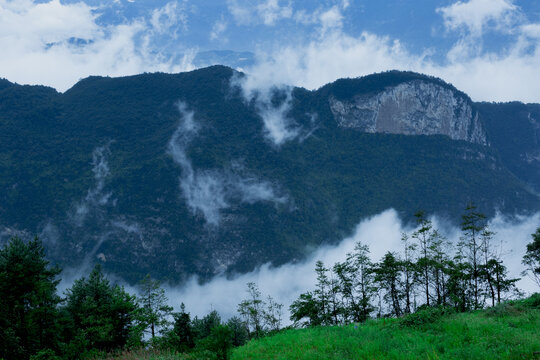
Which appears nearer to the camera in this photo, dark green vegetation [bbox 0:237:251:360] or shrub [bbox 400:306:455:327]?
shrub [bbox 400:306:455:327]

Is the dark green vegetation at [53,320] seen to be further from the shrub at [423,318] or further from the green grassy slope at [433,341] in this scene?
the shrub at [423,318]

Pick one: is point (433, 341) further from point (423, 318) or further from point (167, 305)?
point (167, 305)

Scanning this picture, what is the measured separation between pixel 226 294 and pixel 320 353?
156 m

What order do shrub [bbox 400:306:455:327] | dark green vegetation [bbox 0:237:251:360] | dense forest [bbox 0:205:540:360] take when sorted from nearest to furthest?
shrub [bbox 400:306:455:327], dark green vegetation [bbox 0:237:251:360], dense forest [bbox 0:205:540:360]

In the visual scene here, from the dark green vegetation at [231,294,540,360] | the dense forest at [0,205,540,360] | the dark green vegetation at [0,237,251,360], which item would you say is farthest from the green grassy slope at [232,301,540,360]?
the dark green vegetation at [0,237,251,360]

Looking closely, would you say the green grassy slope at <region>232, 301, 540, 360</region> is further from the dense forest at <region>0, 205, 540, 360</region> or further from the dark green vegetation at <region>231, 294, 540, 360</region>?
the dense forest at <region>0, 205, 540, 360</region>

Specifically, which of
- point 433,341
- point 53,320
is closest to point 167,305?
point 53,320

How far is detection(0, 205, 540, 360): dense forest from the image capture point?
1873 cm

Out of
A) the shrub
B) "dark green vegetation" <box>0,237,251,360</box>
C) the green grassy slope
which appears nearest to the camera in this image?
the green grassy slope

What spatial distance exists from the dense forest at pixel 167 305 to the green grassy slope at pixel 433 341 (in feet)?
4.90

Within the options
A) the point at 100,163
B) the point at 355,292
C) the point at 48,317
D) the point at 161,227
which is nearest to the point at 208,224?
the point at 161,227

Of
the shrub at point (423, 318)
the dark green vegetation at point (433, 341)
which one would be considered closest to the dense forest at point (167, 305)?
the shrub at point (423, 318)

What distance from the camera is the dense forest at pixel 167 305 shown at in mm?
18734

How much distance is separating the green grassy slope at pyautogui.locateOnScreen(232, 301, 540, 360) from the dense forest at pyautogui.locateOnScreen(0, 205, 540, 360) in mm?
1494
